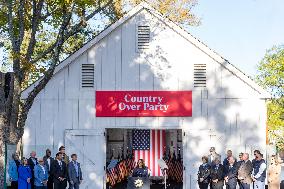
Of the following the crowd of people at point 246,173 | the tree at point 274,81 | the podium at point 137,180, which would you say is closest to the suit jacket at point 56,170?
the podium at point 137,180

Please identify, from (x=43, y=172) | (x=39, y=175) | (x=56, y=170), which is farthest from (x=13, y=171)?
(x=56, y=170)

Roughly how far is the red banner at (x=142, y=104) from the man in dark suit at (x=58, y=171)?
439cm

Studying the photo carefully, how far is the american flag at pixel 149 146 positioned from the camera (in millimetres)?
29188

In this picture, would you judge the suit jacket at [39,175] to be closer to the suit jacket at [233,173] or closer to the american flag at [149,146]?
the suit jacket at [233,173]

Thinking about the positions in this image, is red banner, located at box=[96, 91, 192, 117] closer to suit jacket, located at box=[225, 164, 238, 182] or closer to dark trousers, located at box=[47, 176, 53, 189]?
dark trousers, located at box=[47, 176, 53, 189]

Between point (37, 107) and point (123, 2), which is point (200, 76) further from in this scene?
point (123, 2)

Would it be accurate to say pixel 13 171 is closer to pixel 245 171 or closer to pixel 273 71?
pixel 245 171

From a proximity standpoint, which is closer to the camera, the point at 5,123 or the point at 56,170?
the point at 56,170

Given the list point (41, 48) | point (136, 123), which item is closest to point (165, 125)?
point (136, 123)

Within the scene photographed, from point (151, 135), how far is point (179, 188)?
4.76 m

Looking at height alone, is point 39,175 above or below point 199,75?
below

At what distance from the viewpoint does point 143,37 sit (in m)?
23.5

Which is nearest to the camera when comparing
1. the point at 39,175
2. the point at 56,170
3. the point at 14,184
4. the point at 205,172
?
the point at 14,184

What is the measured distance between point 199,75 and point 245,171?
5826 mm
